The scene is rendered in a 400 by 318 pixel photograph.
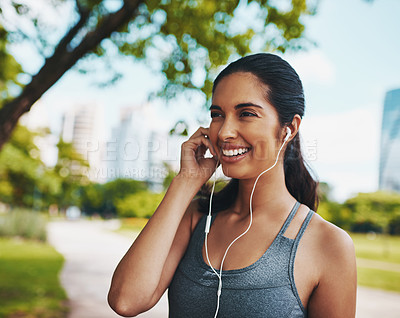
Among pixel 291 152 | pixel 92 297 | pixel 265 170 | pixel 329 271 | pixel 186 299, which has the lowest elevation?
pixel 92 297

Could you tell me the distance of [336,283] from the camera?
4.19 feet

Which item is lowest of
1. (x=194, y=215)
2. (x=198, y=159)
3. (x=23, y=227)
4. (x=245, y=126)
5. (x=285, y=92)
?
(x=23, y=227)

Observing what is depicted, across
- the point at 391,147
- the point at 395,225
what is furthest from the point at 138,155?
the point at 395,225

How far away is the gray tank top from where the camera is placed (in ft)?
4.30

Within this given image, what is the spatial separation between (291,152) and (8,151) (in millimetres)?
20150

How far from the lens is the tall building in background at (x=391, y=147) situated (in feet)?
75.9

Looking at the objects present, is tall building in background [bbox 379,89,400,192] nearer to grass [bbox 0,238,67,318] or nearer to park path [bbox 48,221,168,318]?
park path [bbox 48,221,168,318]

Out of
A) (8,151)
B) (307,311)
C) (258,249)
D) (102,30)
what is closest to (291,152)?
(258,249)

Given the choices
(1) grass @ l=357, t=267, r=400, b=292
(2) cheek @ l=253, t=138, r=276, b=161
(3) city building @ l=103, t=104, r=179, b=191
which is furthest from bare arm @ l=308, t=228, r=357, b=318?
(1) grass @ l=357, t=267, r=400, b=292

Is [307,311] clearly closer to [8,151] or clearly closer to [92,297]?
[92,297]

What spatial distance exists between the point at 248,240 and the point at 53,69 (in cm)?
294

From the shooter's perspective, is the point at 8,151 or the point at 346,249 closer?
the point at 346,249

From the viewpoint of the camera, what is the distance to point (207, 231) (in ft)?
5.22

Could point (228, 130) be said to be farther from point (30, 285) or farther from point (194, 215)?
point (30, 285)
